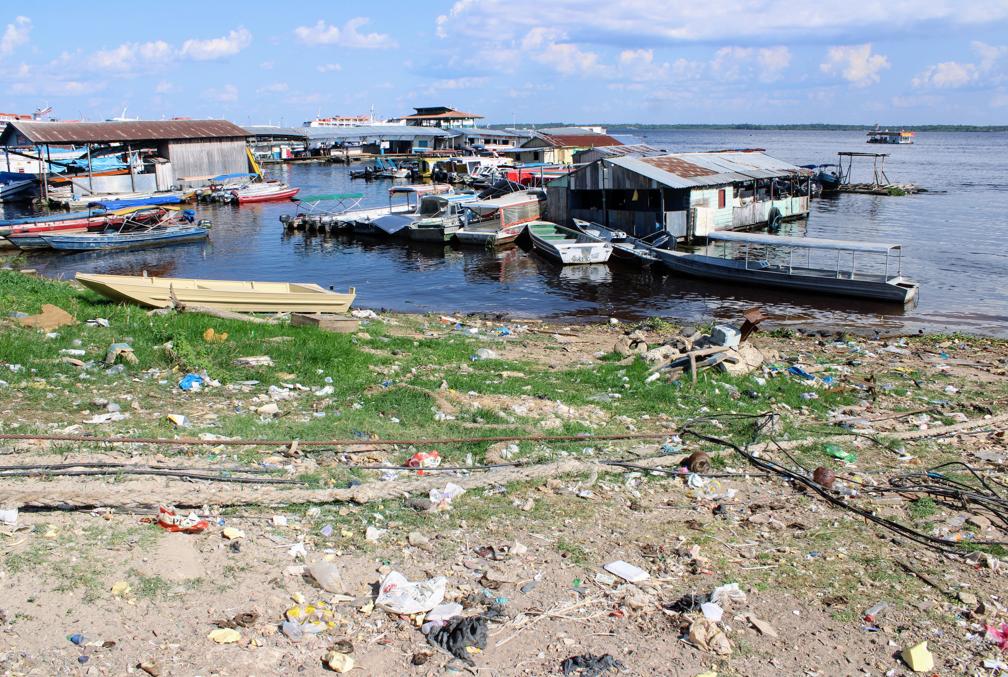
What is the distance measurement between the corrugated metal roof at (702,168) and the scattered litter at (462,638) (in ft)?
81.6

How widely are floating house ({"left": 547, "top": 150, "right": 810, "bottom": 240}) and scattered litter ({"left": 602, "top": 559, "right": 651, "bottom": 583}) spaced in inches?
924

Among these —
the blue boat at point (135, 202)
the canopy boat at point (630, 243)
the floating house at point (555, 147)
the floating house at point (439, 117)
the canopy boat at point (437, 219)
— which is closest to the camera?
the canopy boat at point (630, 243)

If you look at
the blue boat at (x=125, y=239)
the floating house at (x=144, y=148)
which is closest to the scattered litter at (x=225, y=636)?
the blue boat at (x=125, y=239)

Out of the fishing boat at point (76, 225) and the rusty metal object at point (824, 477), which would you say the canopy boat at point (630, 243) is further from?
the rusty metal object at point (824, 477)

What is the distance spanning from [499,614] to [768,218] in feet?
104

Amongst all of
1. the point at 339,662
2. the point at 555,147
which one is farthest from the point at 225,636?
the point at 555,147

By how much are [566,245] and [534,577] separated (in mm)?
22573

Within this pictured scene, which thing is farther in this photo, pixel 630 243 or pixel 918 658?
pixel 630 243

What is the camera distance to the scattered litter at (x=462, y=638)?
526cm

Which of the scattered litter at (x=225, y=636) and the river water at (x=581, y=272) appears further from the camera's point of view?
the river water at (x=581, y=272)

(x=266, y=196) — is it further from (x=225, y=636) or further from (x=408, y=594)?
(x=225, y=636)

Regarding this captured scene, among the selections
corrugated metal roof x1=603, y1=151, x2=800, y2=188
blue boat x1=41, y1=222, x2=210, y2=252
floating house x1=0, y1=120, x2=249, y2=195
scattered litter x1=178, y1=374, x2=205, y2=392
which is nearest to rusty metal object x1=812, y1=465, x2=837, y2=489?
scattered litter x1=178, y1=374, x2=205, y2=392

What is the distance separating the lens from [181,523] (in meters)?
6.55

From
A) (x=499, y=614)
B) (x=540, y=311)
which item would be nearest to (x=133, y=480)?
(x=499, y=614)
